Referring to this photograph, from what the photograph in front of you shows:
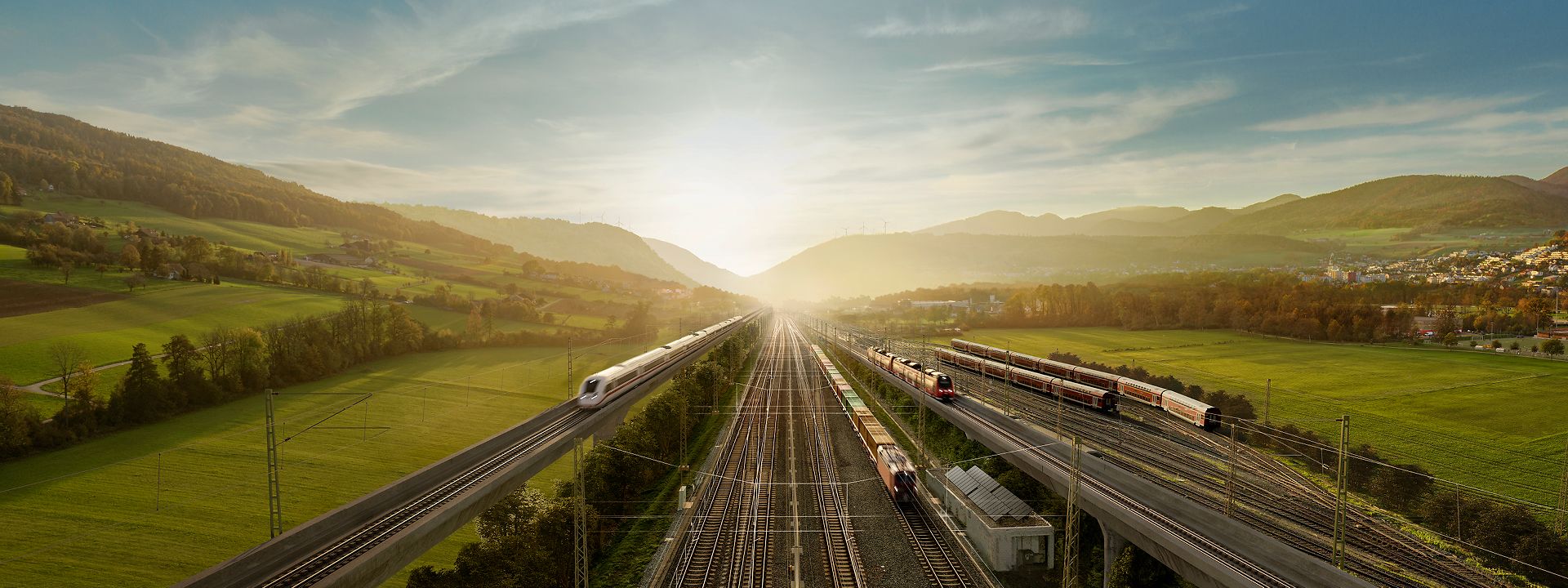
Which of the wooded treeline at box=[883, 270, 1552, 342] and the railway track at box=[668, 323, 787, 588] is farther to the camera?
the wooded treeline at box=[883, 270, 1552, 342]

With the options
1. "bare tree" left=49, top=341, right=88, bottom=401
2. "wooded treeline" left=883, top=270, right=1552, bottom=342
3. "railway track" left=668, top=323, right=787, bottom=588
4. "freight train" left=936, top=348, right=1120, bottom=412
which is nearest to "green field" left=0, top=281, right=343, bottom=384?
"bare tree" left=49, top=341, right=88, bottom=401

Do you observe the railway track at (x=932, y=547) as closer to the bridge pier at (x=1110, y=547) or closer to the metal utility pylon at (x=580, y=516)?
the bridge pier at (x=1110, y=547)

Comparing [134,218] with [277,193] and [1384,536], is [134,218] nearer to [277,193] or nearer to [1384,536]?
[277,193]

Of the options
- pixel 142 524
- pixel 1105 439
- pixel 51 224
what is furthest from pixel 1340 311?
pixel 51 224

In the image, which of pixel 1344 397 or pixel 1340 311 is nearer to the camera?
pixel 1344 397

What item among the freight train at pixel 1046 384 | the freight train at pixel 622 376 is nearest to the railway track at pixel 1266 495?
the freight train at pixel 1046 384

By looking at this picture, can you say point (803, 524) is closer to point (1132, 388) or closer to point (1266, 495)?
point (1266, 495)

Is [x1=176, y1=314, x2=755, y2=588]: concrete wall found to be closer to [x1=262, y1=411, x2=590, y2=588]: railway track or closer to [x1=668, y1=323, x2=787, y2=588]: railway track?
[x1=262, y1=411, x2=590, y2=588]: railway track
